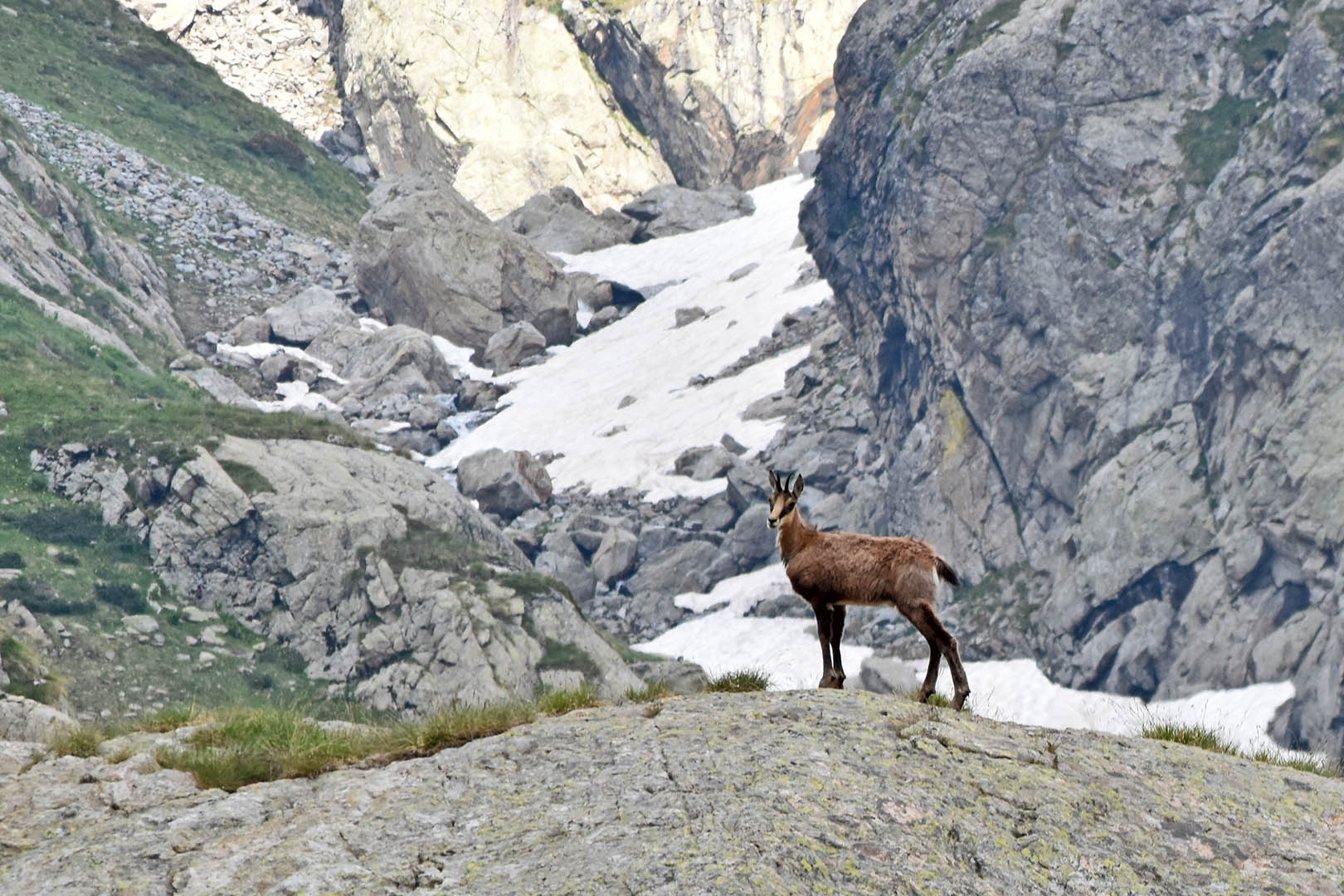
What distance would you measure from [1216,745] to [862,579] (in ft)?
10.4

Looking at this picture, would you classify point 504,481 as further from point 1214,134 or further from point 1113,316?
point 1214,134

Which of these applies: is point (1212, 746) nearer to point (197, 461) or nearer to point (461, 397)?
point (197, 461)

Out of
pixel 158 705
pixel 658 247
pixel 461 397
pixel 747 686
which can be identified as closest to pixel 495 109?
pixel 658 247

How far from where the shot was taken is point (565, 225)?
547 ft

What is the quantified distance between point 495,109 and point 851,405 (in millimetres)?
105262

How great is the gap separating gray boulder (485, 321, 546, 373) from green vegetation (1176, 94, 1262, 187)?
2453 inches

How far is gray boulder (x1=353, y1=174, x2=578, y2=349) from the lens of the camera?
440 ft

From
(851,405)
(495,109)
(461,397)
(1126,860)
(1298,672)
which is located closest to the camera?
(1126,860)

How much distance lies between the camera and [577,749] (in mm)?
10195


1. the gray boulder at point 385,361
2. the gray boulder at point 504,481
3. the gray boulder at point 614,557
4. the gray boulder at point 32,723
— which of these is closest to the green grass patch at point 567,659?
the gray boulder at point 32,723

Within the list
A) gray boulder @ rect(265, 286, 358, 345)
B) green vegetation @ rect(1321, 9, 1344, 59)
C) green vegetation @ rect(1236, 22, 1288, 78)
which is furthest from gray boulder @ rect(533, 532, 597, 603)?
green vegetation @ rect(1321, 9, 1344, 59)

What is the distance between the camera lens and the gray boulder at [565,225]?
164m

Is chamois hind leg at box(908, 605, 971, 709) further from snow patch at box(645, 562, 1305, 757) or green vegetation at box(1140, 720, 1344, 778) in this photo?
snow patch at box(645, 562, 1305, 757)

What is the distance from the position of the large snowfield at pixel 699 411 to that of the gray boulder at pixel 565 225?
131 inches
